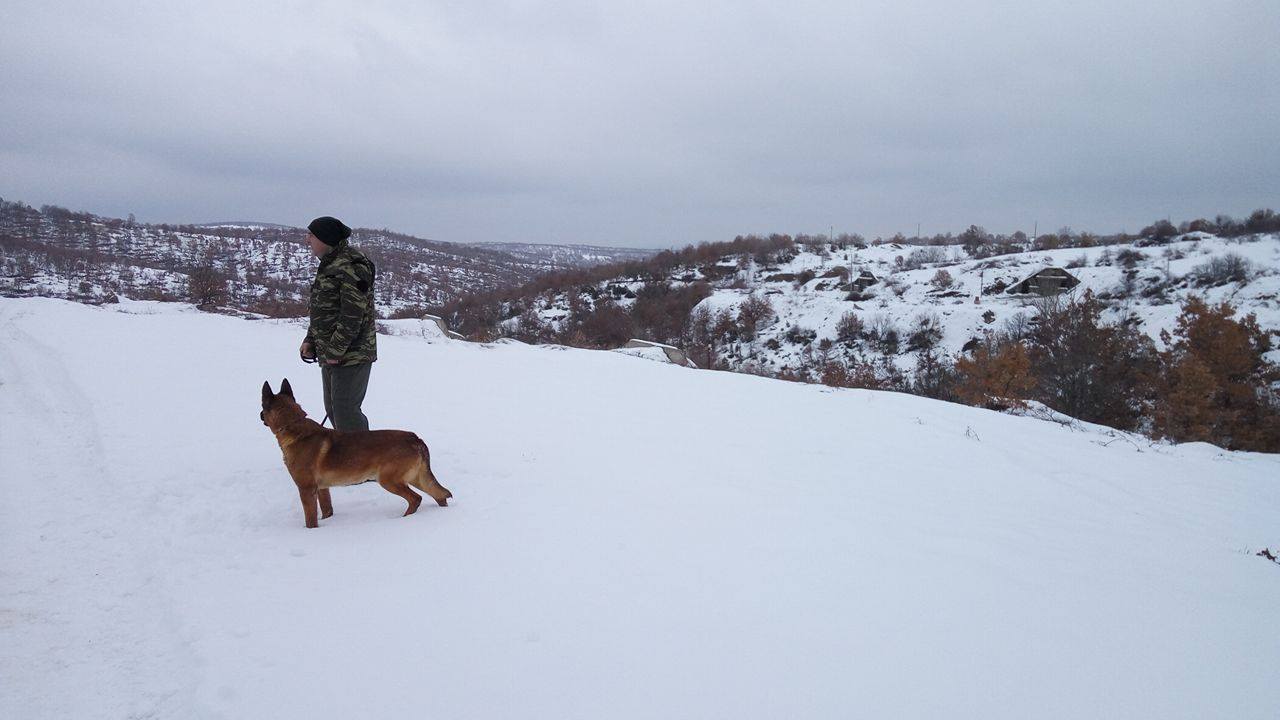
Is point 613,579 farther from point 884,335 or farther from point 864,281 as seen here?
point 864,281

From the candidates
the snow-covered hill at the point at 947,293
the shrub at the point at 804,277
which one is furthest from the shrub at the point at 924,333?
the shrub at the point at 804,277

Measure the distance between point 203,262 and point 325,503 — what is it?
7621 centimetres

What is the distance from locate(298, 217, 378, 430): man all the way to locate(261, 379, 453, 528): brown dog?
0.53 metres

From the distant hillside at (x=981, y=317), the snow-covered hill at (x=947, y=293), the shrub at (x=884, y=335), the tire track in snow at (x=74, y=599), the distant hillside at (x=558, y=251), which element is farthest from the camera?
the distant hillside at (x=558, y=251)

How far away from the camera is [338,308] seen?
407 centimetres

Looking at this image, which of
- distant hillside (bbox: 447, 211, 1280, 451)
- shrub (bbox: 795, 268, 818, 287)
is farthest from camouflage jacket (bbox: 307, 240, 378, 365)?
shrub (bbox: 795, 268, 818, 287)

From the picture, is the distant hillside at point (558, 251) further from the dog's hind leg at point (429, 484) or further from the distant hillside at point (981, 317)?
the dog's hind leg at point (429, 484)

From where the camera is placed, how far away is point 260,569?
303cm

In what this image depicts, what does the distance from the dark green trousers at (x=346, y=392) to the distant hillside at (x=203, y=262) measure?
20.6m

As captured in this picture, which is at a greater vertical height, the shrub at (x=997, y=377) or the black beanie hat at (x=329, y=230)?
the black beanie hat at (x=329, y=230)

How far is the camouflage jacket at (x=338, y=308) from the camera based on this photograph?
402 cm

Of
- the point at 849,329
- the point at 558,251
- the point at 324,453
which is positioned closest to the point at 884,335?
the point at 849,329

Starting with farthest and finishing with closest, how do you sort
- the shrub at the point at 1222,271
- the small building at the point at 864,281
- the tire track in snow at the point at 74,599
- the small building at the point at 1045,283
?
the small building at the point at 864,281
the small building at the point at 1045,283
the shrub at the point at 1222,271
the tire track in snow at the point at 74,599

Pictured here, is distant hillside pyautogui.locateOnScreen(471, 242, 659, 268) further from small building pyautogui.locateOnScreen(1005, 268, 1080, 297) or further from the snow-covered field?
the snow-covered field
